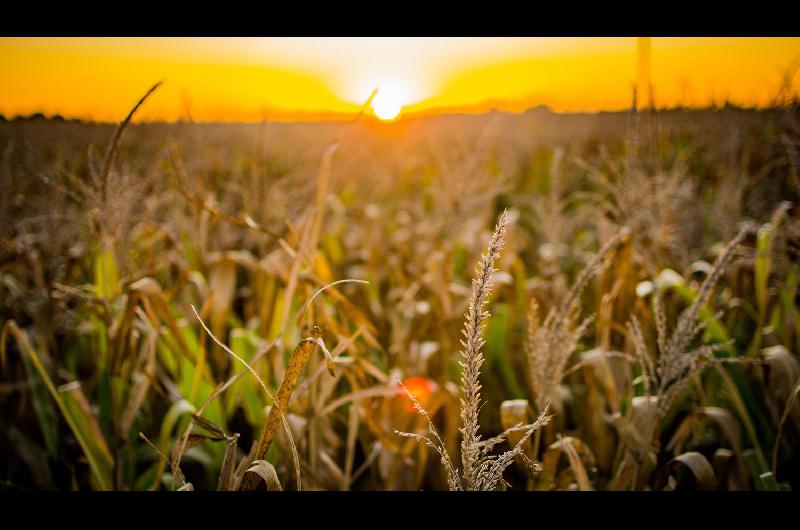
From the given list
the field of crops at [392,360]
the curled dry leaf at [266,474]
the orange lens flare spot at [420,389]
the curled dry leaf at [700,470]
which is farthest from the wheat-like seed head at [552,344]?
the orange lens flare spot at [420,389]

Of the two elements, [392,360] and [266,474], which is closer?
[266,474]

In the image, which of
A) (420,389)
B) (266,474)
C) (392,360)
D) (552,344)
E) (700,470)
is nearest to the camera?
(266,474)

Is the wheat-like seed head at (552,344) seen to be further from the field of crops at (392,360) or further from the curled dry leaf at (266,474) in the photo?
the curled dry leaf at (266,474)

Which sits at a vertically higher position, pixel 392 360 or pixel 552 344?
pixel 552 344

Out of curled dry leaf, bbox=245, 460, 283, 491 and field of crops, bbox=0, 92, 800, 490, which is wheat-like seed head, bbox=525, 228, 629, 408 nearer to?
field of crops, bbox=0, 92, 800, 490

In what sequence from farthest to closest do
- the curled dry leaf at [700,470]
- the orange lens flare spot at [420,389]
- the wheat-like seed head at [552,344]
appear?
the orange lens flare spot at [420,389]
the curled dry leaf at [700,470]
the wheat-like seed head at [552,344]

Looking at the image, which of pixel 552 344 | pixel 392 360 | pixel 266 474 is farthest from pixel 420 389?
pixel 266 474

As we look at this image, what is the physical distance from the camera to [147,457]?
6.51 feet

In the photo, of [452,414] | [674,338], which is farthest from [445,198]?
[674,338]

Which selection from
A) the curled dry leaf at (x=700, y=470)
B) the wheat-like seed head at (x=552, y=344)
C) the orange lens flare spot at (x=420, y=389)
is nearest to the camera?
the wheat-like seed head at (x=552, y=344)

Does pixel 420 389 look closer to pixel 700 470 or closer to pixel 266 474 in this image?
pixel 700 470

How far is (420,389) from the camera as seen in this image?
2012mm

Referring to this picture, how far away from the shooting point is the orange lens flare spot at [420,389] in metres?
1.87
